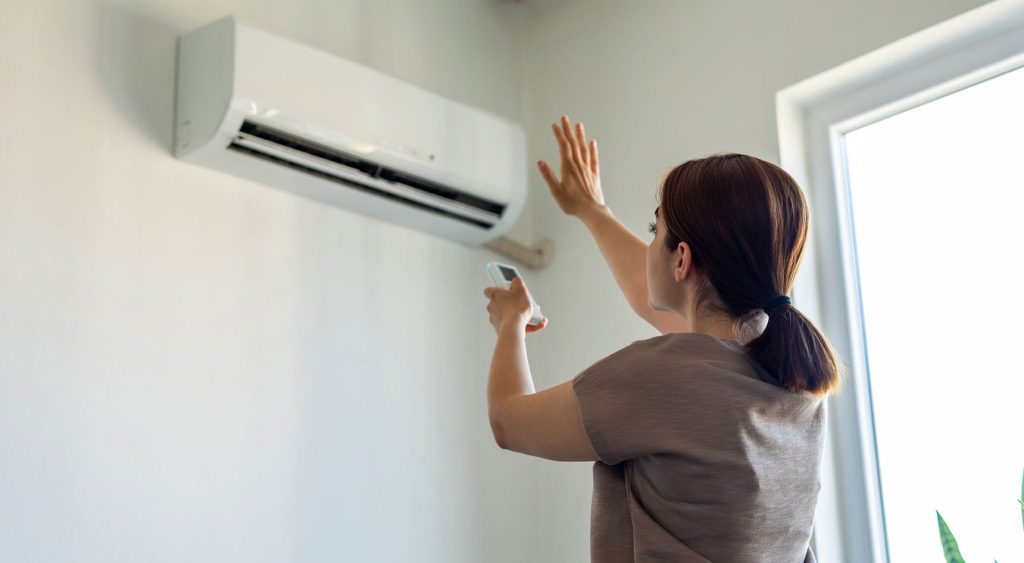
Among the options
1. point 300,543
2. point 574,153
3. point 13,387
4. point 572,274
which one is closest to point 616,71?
point 572,274

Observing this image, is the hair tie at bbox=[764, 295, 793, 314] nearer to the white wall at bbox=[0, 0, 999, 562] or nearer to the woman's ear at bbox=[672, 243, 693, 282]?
the woman's ear at bbox=[672, 243, 693, 282]

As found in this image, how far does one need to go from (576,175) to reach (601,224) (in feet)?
0.35

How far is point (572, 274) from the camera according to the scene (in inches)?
98.3

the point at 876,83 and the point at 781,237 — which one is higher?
the point at 876,83

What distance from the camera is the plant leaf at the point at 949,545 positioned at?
1709 millimetres

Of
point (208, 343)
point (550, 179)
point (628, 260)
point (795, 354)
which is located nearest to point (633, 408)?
point (795, 354)

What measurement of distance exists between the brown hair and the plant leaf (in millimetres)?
736

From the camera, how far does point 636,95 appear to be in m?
2.43

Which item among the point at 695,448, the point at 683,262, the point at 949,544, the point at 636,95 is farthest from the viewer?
the point at 636,95

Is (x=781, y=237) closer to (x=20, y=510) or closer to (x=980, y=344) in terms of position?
(x=980, y=344)

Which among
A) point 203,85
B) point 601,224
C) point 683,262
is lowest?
point 683,262

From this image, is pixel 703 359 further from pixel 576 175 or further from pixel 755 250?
pixel 576 175

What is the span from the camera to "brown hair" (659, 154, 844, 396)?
112cm

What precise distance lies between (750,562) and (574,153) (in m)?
0.79
